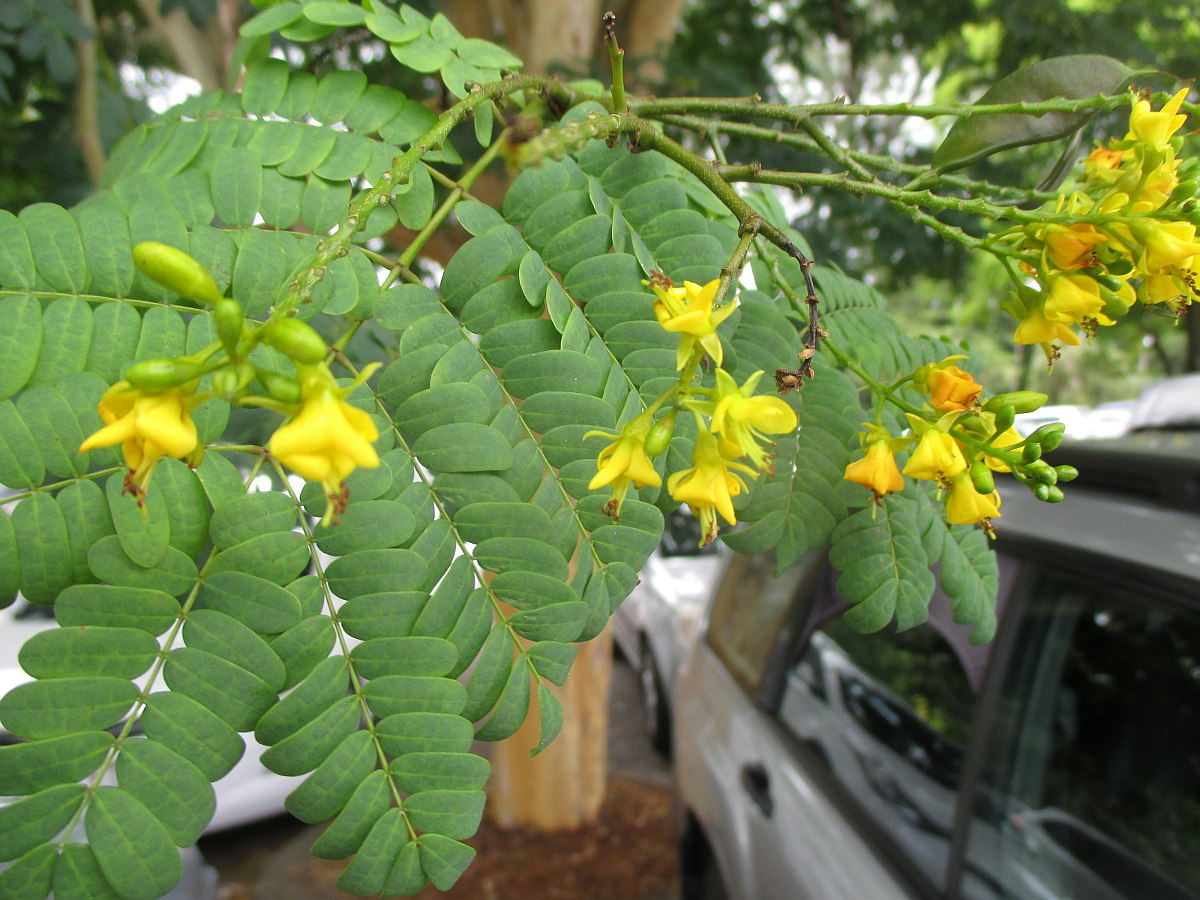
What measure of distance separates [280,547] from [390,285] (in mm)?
343

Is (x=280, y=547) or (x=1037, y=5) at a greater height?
(x=1037, y=5)

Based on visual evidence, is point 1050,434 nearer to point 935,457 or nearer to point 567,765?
point 935,457

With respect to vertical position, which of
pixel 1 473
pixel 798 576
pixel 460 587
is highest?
pixel 1 473

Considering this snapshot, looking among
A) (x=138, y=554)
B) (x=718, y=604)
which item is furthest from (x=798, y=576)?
(x=138, y=554)

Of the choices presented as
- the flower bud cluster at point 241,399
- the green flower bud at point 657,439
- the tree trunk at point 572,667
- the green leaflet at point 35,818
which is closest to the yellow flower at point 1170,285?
the green flower bud at point 657,439

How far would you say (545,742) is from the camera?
2.78 feet

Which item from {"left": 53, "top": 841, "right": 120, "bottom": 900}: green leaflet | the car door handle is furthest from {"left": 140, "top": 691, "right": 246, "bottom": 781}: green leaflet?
the car door handle

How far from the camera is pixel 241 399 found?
558 millimetres

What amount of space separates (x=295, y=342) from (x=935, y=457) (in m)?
0.64

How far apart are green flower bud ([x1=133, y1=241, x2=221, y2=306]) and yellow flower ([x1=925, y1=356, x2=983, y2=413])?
2.41ft

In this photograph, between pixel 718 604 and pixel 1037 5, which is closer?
pixel 718 604

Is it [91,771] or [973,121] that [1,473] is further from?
[973,121]

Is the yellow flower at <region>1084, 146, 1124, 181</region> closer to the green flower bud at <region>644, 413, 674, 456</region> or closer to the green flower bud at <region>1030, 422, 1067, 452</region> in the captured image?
the green flower bud at <region>1030, 422, 1067, 452</region>

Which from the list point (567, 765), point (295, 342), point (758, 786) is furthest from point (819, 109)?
point (567, 765)
